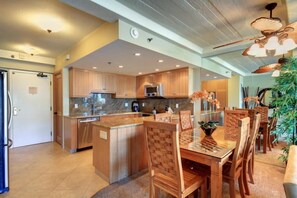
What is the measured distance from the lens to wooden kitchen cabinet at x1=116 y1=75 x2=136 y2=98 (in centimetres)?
534

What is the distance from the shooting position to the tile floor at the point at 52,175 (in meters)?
2.21

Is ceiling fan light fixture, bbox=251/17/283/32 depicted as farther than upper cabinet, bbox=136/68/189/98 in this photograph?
No

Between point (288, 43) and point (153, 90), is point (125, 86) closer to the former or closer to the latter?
point (153, 90)

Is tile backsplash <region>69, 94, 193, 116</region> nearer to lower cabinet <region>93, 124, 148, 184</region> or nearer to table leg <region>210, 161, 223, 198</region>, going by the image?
lower cabinet <region>93, 124, 148, 184</region>

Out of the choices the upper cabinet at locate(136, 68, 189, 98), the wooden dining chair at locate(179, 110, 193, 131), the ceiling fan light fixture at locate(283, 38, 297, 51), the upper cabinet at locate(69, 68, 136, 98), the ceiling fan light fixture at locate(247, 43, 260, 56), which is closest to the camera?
the ceiling fan light fixture at locate(283, 38, 297, 51)

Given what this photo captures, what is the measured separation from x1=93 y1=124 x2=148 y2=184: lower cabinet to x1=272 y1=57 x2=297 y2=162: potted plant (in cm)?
236

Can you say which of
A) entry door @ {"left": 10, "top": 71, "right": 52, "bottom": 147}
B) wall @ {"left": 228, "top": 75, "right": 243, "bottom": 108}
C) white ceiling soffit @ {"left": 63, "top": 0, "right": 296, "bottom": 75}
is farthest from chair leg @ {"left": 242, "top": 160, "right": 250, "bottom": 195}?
wall @ {"left": 228, "top": 75, "right": 243, "bottom": 108}

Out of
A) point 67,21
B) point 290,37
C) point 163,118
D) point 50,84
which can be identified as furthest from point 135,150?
point 50,84

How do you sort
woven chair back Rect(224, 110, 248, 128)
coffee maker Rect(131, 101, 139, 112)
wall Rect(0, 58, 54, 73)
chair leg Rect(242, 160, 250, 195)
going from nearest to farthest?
chair leg Rect(242, 160, 250, 195), woven chair back Rect(224, 110, 248, 128), wall Rect(0, 58, 54, 73), coffee maker Rect(131, 101, 139, 112)

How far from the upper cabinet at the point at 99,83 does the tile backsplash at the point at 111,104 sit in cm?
31

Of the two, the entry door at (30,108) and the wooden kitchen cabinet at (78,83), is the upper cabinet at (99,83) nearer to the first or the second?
the wooden kitchen cabinet at (78,83)

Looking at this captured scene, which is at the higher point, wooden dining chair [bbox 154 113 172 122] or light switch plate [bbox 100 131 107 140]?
wooden dining chair [bbox 154 113 172 122]

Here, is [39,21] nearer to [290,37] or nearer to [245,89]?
[290,37]

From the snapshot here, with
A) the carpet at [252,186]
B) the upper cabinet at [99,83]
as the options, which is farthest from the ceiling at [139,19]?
the carpet at [252,186]
